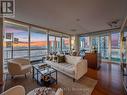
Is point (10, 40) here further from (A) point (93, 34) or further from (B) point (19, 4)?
(A) point (93, 34)

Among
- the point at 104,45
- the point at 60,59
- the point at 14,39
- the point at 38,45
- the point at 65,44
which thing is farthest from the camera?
the point at 65,44

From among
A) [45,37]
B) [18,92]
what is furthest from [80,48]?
[18,92]

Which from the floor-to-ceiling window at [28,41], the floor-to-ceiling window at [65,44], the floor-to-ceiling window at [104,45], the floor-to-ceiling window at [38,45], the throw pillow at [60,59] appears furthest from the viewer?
the floor-to-ceiling window at [65,44]

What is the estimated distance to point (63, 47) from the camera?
9.09m

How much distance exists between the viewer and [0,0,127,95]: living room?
2.78 meters

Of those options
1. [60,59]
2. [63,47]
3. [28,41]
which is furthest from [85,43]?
[28,41]

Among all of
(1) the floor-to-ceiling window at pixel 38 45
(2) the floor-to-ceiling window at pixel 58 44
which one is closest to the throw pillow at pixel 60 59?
(1) the floor-to-ceiling window at pixel 38 45

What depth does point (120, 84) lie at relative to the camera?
316cm

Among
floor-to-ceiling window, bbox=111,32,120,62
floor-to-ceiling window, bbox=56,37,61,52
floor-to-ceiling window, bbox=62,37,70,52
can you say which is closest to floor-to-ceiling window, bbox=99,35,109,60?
floor-to-ceiling window, bbox=111,32,120,62

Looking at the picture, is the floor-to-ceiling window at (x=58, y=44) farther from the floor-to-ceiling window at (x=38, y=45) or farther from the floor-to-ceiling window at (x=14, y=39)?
the floor-to-ceiling window at (x=14, y=39)

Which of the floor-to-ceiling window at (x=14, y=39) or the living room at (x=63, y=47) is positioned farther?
the floor-to-ceiling window at (x=14, y=39)

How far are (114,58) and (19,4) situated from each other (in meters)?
7.37

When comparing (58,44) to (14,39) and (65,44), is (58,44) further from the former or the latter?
(14,39)

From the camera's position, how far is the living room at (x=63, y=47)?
278 cm
